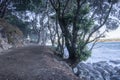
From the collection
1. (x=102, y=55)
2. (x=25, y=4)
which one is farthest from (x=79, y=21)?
(x=102, y=55)

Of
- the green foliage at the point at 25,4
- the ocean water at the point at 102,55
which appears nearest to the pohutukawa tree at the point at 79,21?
the ocean water at the point at 102,55

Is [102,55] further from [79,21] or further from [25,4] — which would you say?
[79,21]

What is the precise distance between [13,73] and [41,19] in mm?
20574

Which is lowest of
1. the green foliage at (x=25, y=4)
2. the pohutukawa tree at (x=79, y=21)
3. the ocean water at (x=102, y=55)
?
the ocean water at (x=102, y=55)

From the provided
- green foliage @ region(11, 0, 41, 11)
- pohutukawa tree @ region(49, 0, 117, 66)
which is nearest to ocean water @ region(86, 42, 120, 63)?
pohutukawa tree @ region(49, 0, 117, 66)

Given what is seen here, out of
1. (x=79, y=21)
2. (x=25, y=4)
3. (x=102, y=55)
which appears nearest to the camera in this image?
(x=79, y=21)

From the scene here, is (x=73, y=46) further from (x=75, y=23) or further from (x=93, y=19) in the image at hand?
(x=93, y=19)

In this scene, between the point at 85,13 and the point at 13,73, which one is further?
the point at 85,13

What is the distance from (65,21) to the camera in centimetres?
1391

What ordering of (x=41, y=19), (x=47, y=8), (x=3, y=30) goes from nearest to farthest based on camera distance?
(x=3, y=30), (x=47, y=8), (x=41, y=19)

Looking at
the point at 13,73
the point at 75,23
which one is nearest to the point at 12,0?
the point at 75,23

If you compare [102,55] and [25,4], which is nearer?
[25,4]

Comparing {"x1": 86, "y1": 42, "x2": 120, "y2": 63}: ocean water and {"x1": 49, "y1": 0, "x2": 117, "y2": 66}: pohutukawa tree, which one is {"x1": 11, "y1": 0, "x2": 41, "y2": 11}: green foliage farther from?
{"x1": 49, "y1": 0, "x2": 117, "y2": 66}: pohutukawa tree

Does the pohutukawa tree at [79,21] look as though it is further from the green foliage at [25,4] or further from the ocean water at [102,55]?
the green foliage at [25,4]
